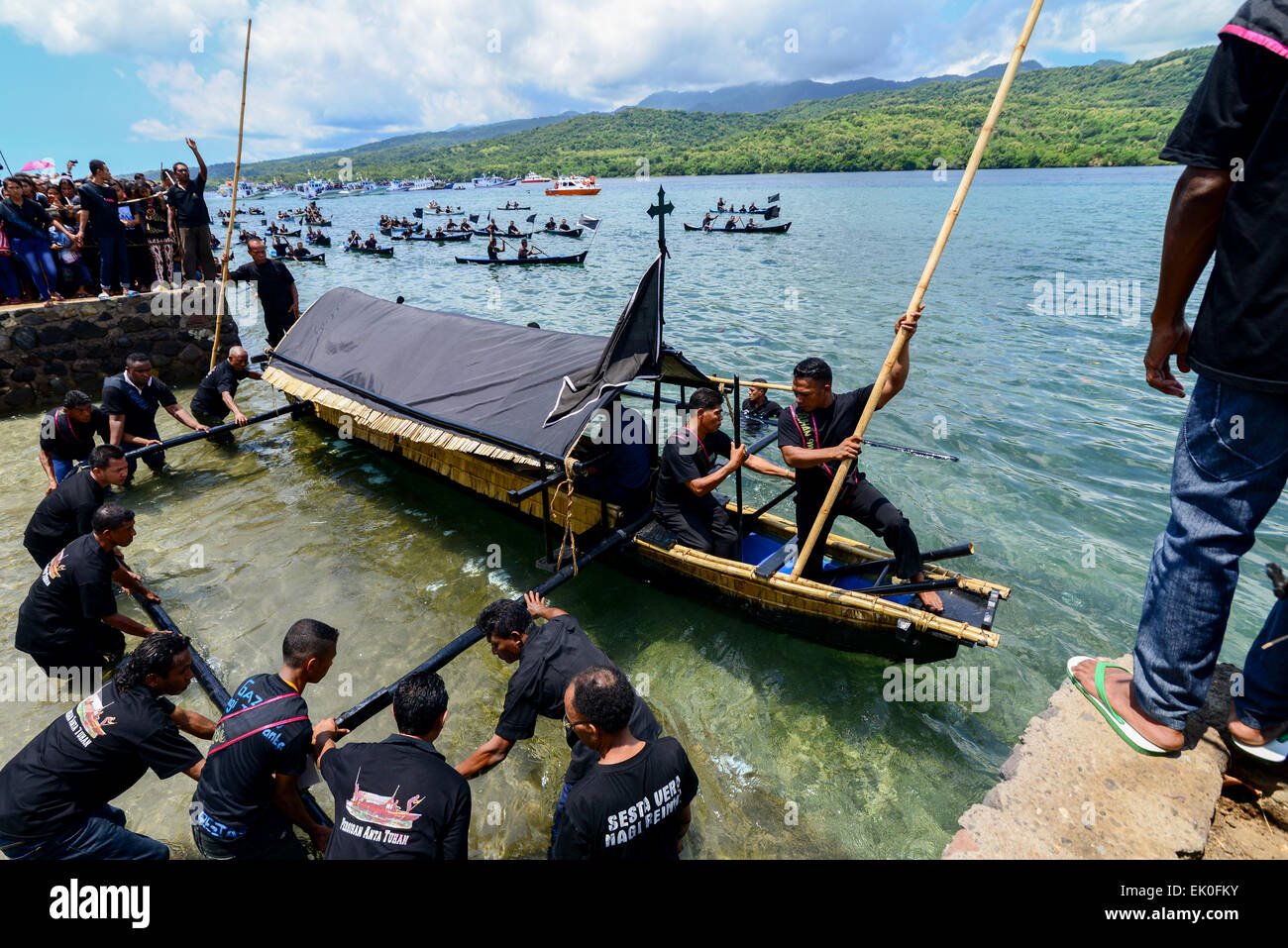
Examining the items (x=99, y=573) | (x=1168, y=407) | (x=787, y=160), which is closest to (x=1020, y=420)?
(x=1168, y=407)

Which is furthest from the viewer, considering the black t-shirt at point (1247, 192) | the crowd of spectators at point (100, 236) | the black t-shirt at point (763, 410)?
the crowd of spectators at point (100, 236)

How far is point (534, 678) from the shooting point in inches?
162

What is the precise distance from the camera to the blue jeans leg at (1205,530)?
2145 millimetres

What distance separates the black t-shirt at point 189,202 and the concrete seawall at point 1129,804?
1770cm

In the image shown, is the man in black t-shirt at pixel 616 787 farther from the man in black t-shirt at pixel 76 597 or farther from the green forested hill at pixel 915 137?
the green forested hill at pixel 915 137

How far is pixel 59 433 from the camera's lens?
8.17 meters

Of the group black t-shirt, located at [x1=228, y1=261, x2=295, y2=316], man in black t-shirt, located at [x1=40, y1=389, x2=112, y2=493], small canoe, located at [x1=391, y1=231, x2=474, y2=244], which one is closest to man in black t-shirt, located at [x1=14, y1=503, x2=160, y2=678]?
man in black t-shirt, located at [x1=40, y1=389, x2=112, y2=493]

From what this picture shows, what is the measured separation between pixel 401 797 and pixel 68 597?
4448 mm

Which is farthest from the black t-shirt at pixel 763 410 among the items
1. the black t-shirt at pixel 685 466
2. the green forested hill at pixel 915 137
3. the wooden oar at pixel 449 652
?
the green forested hill at pixel 915 137

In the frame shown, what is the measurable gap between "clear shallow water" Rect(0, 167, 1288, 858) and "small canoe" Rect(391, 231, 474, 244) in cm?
3127

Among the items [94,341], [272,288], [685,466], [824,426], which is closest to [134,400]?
[272,288]

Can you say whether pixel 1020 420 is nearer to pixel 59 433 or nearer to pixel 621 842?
pixel 621 842

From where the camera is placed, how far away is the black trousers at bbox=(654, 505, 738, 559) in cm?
679
